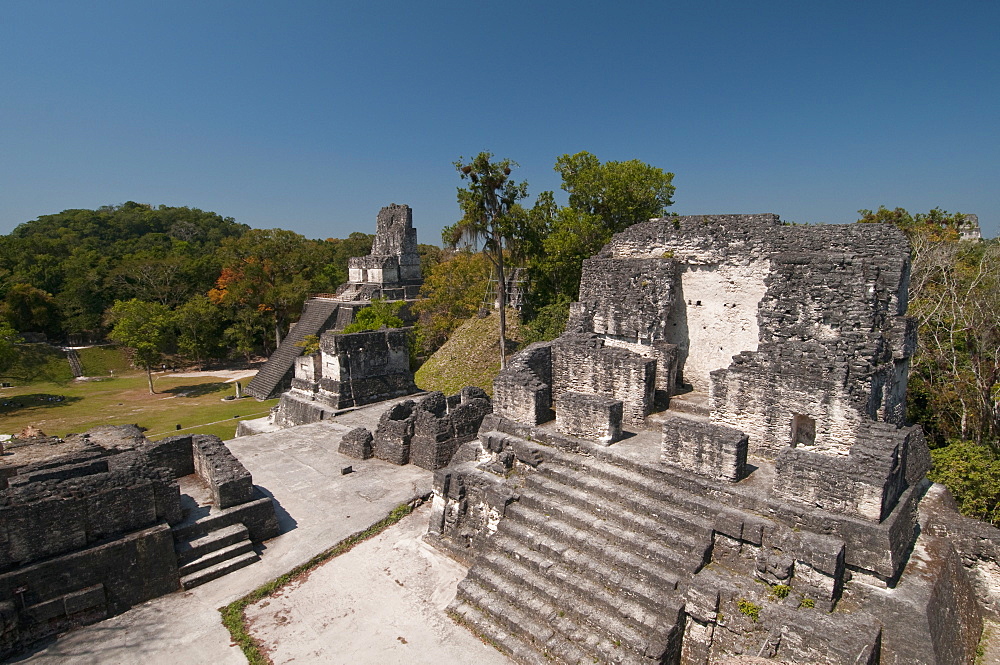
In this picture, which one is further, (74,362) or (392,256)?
(392,256)

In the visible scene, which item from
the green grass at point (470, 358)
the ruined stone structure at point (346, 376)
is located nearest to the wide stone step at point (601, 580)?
the ruined stone structure at point (346, 376)

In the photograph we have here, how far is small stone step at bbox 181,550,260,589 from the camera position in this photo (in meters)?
8.08

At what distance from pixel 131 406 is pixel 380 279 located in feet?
51.9

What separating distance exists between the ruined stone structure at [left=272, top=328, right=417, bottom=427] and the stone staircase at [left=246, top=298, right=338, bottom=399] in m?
4.37

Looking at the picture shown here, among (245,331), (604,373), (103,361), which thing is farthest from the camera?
(245,331)

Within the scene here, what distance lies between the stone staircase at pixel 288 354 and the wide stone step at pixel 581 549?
16804 millimetres

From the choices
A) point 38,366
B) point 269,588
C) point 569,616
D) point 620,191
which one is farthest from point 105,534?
point 38,366

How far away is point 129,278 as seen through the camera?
3975cm

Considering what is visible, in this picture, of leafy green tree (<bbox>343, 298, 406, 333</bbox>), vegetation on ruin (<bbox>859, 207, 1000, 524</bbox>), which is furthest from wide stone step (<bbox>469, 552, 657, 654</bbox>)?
leafy green tree (<bbox>343, 298, 406, 333</bbox>)

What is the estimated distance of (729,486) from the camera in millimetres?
7137

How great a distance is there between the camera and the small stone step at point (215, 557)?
26.9 feet

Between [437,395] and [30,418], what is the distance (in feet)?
68.5

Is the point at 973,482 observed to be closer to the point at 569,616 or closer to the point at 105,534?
the point at 569,616

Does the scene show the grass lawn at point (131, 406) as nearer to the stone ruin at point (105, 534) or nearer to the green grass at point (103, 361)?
the green grass at point (103, 361)
